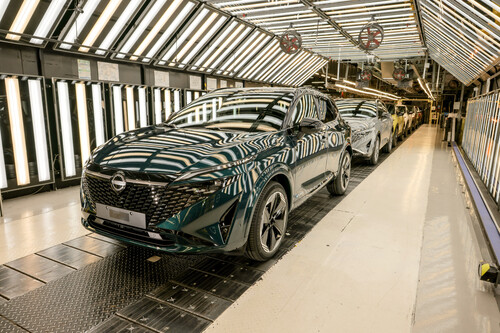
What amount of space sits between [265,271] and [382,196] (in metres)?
3.19

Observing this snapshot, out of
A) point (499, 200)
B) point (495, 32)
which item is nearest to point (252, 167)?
point (499, 200)

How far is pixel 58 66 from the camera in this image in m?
5.91

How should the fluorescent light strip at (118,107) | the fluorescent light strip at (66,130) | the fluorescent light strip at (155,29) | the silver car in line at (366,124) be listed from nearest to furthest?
the fluorescent light strip at (66,130) → the fluorescent light strip at (118,107) → the silver car in line at (366,124) → the fluorescent light strip at (155,29)

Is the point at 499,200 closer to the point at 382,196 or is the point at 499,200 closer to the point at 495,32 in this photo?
the point at 382,196

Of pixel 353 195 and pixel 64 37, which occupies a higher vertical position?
pixel 64 37

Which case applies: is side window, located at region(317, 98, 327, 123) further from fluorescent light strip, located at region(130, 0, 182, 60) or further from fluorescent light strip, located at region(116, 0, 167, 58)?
fluorescent light strip, located at region(130, 0, 182, 60)

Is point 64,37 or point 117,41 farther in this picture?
point 117,41

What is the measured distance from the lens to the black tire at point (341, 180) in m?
4.93

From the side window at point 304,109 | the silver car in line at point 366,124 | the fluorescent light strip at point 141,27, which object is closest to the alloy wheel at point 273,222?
the side window at point 304,109

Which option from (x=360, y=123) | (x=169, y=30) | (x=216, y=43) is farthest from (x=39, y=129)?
(x=360, y=123)

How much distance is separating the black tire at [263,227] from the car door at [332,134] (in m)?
1.45

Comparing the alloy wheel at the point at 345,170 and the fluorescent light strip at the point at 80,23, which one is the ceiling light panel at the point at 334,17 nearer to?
the fluorescent light strip at the point at 80,23

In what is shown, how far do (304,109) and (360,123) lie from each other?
3759 millimetres

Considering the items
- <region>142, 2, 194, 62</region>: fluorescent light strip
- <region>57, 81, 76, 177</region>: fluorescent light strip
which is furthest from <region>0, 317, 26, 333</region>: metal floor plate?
<region>142, 2, 194, 62</region>: fluorescent light strip
